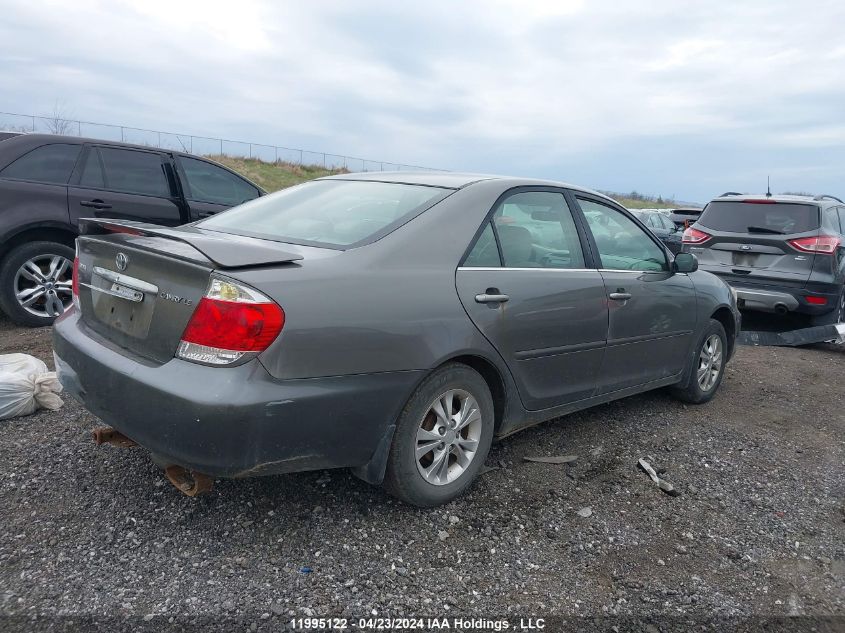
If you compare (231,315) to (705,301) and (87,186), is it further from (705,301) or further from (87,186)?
(87,186)

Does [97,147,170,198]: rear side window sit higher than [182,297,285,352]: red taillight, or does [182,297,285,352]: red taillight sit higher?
[97,147,170,198]: rear side window

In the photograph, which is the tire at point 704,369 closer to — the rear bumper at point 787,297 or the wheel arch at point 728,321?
the wheel arch at point 728,321

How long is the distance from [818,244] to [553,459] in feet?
16.9

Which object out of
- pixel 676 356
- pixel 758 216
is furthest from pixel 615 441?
pixel 758 216

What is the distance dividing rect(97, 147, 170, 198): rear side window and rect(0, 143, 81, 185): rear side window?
0.31m

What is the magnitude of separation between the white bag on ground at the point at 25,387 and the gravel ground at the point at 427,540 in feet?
0.31

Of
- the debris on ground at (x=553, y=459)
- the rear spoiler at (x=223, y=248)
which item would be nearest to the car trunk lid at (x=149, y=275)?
the rear spoiler at (x=223, y=248)

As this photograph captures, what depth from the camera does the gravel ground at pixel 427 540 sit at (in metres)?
2.52

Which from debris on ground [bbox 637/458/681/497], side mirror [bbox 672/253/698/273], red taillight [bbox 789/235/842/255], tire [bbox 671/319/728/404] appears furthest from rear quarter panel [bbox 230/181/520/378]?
red taillight [bbox 789/235/842/255]

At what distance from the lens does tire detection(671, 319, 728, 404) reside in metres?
4.93

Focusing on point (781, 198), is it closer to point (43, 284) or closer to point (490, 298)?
point (490, 298)

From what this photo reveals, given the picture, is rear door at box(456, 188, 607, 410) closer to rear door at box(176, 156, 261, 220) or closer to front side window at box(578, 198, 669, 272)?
front side window at box(578, 198, 669, 272)

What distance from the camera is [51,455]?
3.49 metres

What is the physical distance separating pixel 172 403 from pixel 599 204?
2915 millimetres
